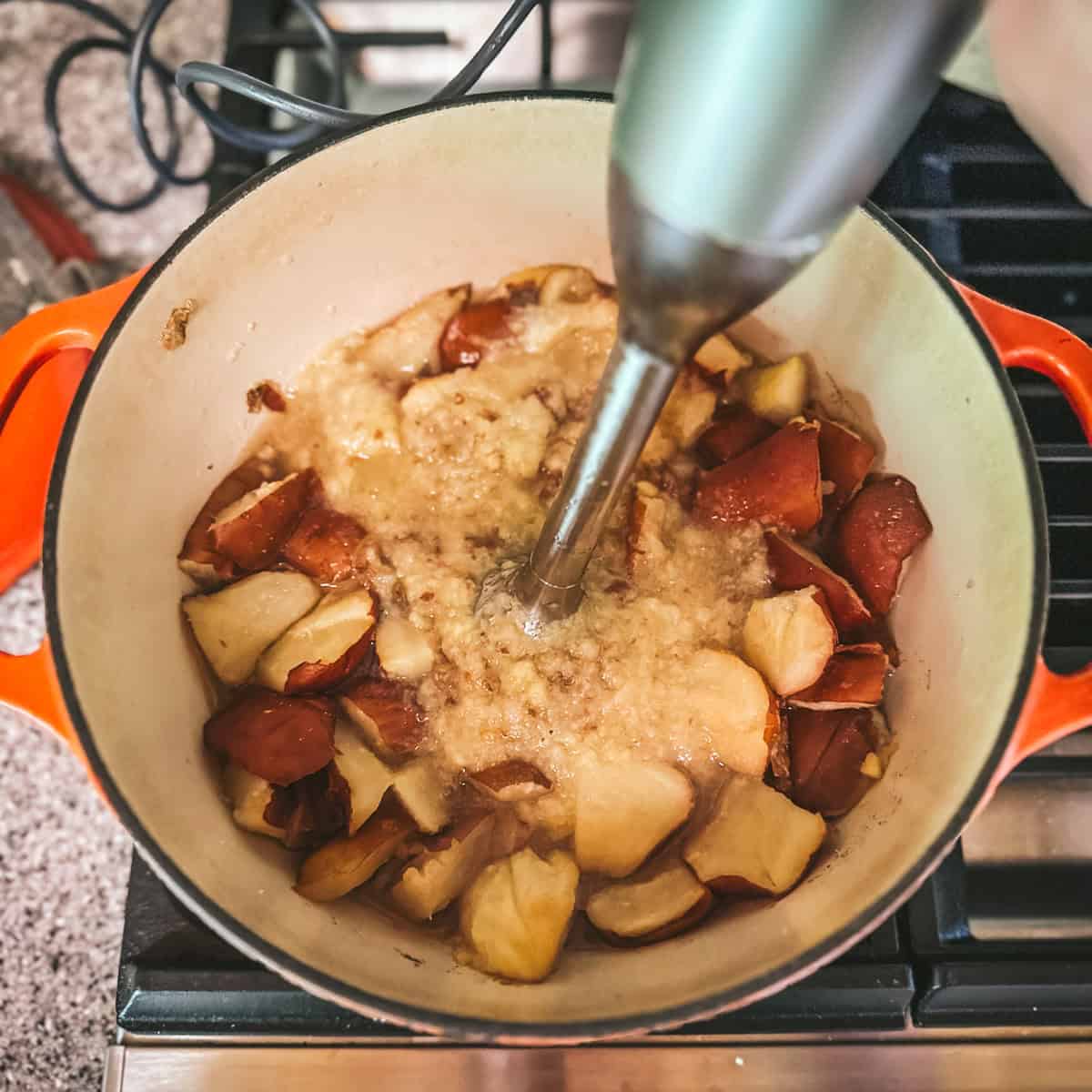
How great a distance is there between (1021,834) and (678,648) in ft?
0.77

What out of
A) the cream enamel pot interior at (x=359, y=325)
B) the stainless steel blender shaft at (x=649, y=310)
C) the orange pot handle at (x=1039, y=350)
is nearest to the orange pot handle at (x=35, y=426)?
the cream enamel pot interior at (x=359, y=325)

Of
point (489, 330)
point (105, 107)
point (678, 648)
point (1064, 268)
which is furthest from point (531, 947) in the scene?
point (105, 107)

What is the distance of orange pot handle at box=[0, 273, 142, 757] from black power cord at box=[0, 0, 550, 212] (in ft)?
0.52

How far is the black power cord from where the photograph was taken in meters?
0.63

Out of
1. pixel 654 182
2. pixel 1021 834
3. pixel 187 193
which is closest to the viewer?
pixel 654 182

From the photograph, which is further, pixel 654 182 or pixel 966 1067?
pixel 966 1067

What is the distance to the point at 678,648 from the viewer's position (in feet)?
2.00

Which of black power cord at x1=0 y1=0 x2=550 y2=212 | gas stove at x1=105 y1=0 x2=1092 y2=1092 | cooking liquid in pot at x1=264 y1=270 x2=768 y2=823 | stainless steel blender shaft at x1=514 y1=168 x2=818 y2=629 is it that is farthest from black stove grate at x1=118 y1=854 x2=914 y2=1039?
black power cord at x1=0 y1=0 x2=550 y2=212

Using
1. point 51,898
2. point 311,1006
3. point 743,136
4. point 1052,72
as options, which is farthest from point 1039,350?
point 51,898

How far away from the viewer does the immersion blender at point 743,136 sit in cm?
23

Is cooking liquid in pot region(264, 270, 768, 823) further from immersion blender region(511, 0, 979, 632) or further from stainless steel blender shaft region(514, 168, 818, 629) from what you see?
immersion blender region(511, 0, 979, 632)

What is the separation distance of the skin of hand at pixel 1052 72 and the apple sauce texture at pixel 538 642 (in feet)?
0.81

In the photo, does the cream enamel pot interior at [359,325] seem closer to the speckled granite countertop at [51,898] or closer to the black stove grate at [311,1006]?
the black stove grate at [311,1006]

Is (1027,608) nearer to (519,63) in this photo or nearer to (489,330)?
(489,330)
